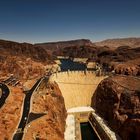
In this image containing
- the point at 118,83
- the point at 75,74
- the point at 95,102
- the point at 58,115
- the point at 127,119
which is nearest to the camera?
the point at 127,119

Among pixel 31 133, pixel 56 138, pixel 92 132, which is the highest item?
pixel 31 133

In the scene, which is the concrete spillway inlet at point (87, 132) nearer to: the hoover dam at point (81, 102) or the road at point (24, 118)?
the hoover dam at point (81, 102)

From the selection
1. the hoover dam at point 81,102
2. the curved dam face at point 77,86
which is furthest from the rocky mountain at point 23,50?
Answer: the hoover dam at point 81,102

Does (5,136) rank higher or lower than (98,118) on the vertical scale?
higher

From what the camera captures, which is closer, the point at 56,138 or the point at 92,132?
the point at 56,138

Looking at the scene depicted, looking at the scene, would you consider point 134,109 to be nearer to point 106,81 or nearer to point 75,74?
point 106,81

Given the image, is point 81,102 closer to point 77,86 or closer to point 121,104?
point 77,86

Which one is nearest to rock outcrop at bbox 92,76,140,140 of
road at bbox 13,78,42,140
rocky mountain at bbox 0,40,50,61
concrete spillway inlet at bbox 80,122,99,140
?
concrete spillway inlet at bbox 80,122,99,140

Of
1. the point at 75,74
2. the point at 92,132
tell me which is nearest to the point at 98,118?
the point at 92,132
